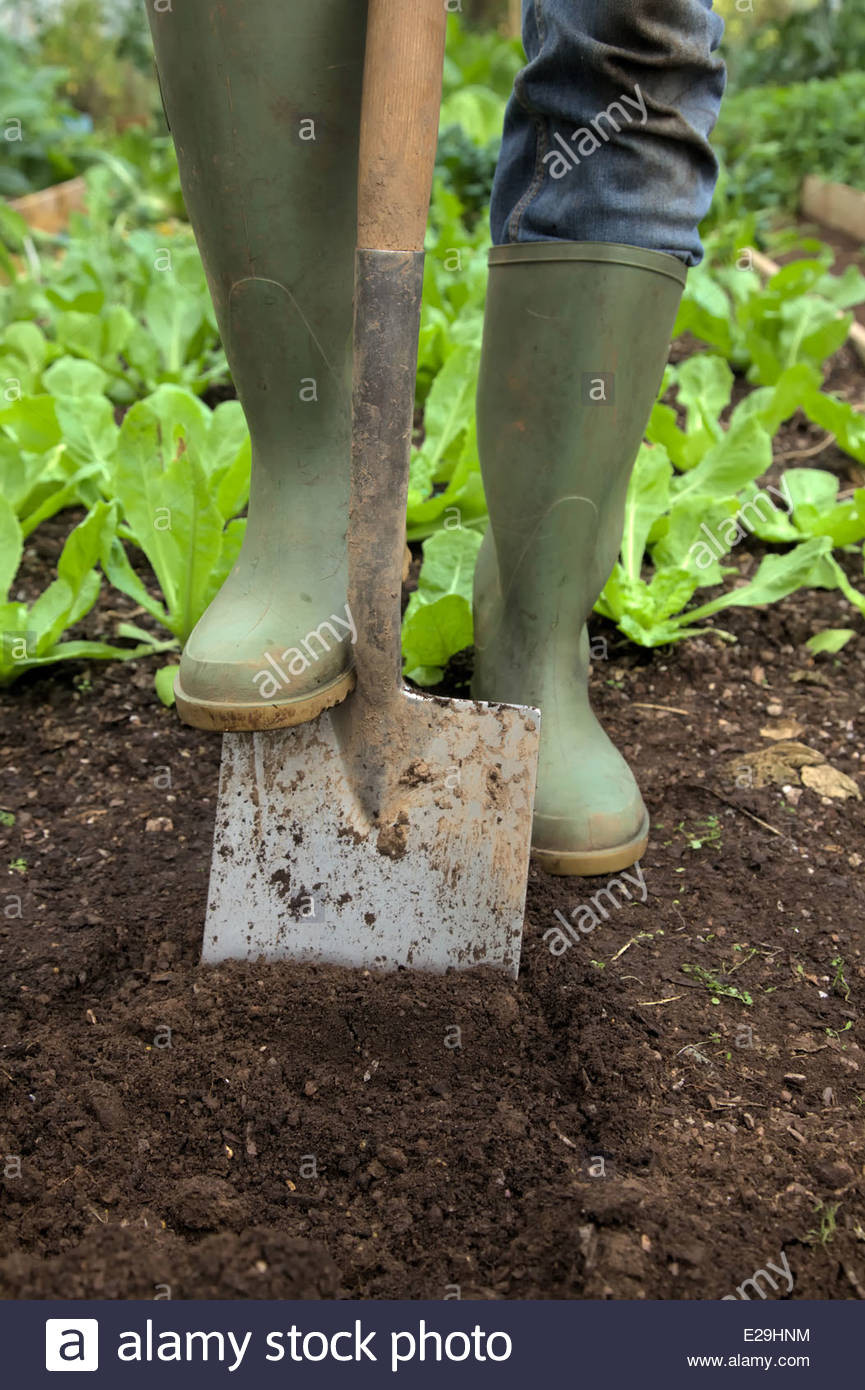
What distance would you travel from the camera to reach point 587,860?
1507 millimetres

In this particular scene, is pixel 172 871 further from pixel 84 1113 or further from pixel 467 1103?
pixel 467 1103

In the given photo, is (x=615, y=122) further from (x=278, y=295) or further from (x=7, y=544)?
(x=7, y=544)

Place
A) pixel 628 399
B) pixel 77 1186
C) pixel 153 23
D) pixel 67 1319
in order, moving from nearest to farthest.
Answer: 1. pixel 67 1319
2. pixel 77 1186
3. pixel 153 23
4. pixel 628 399

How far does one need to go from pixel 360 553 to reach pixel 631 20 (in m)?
0.63

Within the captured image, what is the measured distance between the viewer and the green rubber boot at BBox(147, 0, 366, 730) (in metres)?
1.18

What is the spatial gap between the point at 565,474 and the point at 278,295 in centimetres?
40

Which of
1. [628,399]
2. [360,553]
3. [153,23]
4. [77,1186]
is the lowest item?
[77,1186]

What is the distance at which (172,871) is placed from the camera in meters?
1.54

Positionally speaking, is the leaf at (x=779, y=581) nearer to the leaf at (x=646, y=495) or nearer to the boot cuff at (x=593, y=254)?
the leaf at (x=646, y=495)

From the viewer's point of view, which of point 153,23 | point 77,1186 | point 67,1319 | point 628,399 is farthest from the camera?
point 628,399

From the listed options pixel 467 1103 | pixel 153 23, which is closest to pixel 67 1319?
pixel 467 1103

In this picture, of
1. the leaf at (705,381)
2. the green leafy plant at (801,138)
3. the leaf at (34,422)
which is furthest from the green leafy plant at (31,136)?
the leaf at (705,381)

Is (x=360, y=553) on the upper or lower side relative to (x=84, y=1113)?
upper

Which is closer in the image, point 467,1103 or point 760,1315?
point 760,1315
